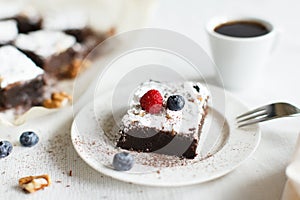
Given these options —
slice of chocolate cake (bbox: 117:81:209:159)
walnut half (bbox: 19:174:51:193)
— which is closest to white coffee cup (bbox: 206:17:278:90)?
slice of chocolate cake (bbox: 117:81:209:159)

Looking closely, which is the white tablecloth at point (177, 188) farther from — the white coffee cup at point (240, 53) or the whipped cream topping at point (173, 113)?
the whipped cream topping at point (173, 113)

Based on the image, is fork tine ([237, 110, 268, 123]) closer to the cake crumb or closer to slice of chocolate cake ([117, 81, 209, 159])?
slice of chocolate cake ([117, 81, 209, 159])

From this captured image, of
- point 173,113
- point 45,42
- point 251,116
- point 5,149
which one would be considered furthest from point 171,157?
point 45,42

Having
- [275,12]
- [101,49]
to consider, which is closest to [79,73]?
[101,49]

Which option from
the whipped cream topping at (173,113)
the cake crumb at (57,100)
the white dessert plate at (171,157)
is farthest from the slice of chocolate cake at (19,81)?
the whipped cream topping at (173,113)

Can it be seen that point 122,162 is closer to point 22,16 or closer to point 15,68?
point 15,68

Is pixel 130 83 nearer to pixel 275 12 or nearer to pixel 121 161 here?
pixel 121 161
